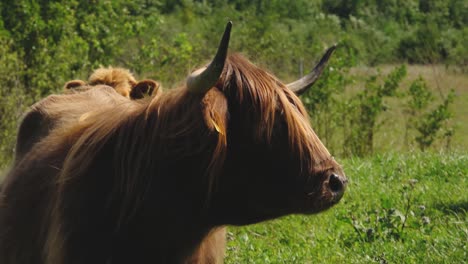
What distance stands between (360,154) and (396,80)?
1.36m

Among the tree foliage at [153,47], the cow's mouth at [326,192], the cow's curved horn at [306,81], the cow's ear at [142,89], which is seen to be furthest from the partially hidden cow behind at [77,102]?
the tree foliage at [153,47]

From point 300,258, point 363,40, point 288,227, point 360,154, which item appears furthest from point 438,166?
point 363,40

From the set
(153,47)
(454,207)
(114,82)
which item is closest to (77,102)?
(114,82)

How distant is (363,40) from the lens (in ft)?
79.6

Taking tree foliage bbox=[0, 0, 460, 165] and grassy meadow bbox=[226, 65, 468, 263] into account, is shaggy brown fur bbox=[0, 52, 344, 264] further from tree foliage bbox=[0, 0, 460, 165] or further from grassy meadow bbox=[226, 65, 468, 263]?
tree foliage bbox=[0, 0, 460, 165]

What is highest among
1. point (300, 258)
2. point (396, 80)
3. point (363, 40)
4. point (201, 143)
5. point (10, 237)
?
point (201, 143)

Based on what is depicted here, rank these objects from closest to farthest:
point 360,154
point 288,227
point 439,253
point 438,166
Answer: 1. point 439,253
2. point 288,227
3. point 438,166
4. point 360,154

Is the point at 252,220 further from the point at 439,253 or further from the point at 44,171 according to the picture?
the point at 439,253

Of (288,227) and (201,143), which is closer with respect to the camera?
(201,143)

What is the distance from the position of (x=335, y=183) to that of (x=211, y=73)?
80 cm

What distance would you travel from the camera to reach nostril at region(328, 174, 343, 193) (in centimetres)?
419

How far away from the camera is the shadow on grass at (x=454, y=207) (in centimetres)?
719

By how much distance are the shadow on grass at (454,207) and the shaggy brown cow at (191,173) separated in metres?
3.21

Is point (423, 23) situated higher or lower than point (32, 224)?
lower
